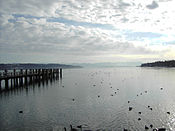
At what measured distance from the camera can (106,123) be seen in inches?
768

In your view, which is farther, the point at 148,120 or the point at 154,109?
the point at 154,109

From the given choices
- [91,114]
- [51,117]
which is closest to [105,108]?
[91,114]

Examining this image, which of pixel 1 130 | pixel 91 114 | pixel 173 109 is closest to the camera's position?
pixel 1 130

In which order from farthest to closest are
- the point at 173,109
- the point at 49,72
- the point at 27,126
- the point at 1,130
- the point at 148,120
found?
the point at 49,72, the point at 173,109, the point at 148,120, the point at 27,126, the point at 1,130

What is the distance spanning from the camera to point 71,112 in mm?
23562

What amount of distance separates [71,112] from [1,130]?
27.8 feet

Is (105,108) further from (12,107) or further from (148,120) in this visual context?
(12,107)

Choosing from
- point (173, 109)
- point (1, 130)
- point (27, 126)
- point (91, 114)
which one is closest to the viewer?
point (1, 130)

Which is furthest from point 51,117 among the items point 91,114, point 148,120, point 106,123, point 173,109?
point 173,109

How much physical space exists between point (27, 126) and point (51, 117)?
128 inches

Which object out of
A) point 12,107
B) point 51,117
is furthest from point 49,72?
point 51,117

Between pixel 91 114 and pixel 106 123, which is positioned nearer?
pixel 106 123

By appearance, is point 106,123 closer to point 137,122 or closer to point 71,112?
point 137,122

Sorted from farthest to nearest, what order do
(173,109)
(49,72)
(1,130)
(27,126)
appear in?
(49,72), (173,109), (27,126), (1,130)
